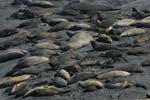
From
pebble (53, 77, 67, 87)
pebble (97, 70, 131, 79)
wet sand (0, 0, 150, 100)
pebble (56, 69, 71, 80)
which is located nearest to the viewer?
wet sand (0, 0, 150, 100)

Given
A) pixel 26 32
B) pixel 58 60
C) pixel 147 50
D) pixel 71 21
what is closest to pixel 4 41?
pixel 26 32

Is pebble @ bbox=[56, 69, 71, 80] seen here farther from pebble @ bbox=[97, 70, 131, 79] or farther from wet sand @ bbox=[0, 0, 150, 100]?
pebble @ bbox=[97, 70, 131, 79]

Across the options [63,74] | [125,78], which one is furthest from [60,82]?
[125,78]

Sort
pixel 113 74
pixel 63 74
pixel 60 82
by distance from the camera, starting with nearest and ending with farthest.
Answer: pixel 60 82, pixel 113 74, pixel 63 74

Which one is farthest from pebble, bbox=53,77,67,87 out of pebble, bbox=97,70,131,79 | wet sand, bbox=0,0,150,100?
pebble, bbox=97,70,131,79

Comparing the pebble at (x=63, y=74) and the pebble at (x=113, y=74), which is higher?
the pebble at (x=113, y=74)

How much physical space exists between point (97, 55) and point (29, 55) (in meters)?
1.19

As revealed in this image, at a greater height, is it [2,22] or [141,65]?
[141,65]

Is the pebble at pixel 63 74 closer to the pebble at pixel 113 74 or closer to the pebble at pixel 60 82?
the pebble at pixel 60 82

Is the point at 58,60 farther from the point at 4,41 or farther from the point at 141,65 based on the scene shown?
the point at 4,41

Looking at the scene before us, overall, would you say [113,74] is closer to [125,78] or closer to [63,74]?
[125,78]

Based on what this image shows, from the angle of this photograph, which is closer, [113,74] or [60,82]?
[60,82]

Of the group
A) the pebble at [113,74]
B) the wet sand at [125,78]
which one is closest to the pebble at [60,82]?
the wet sand at [125,78]

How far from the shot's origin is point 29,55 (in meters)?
8.38
